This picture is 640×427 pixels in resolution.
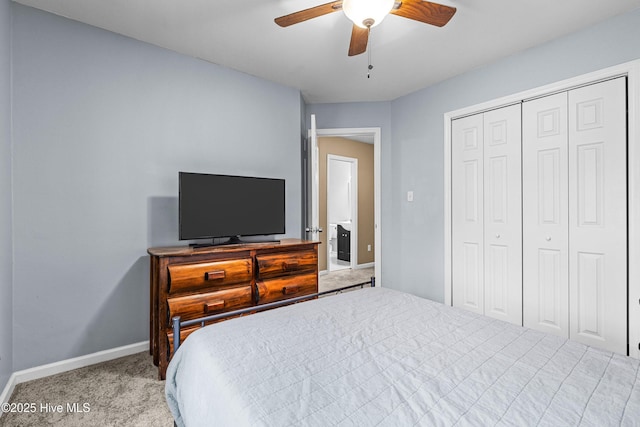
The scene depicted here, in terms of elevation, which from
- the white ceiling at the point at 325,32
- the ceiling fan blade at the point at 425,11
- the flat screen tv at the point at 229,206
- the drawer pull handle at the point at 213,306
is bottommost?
the drawer pull handle at the point at 213,306

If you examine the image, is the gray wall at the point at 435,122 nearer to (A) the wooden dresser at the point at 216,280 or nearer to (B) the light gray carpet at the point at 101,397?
(A) the wooden dresser at the point at 216,280

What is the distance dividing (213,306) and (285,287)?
0.61 metres

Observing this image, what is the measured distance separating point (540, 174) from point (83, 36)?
3734 mm

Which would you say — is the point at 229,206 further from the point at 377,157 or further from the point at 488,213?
the point at 488,213

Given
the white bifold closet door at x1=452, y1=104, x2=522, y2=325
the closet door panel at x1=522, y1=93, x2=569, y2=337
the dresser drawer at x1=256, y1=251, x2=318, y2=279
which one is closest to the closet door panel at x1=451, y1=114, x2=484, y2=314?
the white bifold closet door at x1=452, y1=104, x2=522, y2=325

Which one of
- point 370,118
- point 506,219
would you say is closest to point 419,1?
point 506,219

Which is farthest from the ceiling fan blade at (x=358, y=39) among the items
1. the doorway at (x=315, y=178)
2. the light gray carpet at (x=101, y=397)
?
the light gray carpet at (x=101, y=397)

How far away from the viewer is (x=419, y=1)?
157 centimetres

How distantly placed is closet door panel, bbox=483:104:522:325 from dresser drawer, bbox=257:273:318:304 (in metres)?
1.72

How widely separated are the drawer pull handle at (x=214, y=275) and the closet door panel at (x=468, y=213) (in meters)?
2.36

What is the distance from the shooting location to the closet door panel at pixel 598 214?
220 cm

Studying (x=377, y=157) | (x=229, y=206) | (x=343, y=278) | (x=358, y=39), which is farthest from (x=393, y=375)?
(x=343, y=278)

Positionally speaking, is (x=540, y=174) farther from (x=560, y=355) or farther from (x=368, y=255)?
(x=368, y=255)

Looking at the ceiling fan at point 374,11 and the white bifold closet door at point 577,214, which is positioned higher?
the ceiling fan at point 374,11
